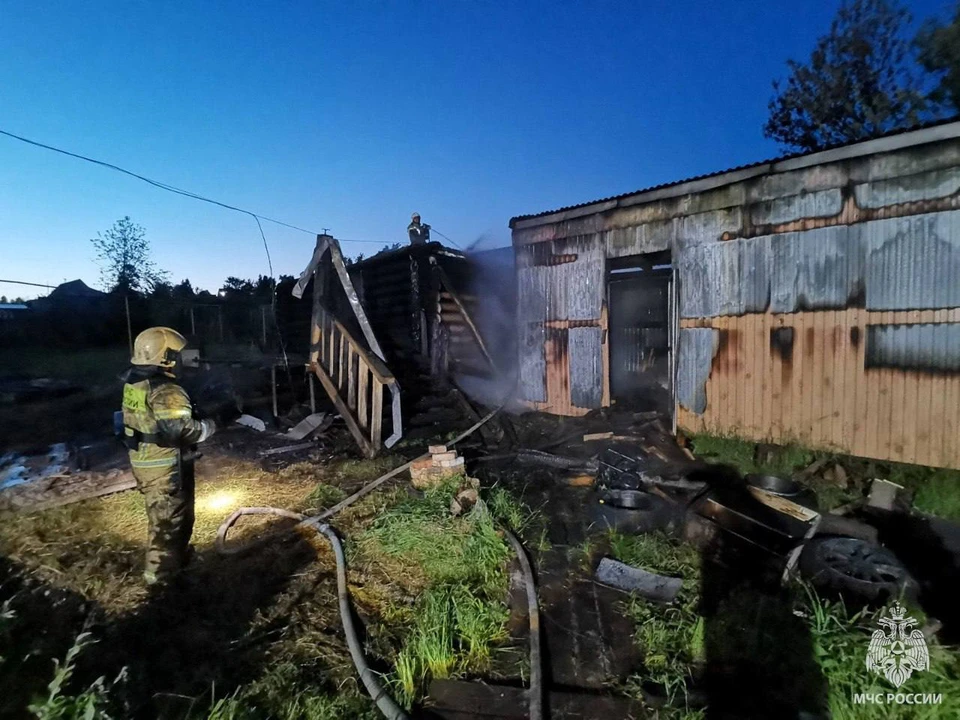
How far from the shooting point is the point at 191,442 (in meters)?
4.12

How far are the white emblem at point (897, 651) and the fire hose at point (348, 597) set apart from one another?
2164 millimetres

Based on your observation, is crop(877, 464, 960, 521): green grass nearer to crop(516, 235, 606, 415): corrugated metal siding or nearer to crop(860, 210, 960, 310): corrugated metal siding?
crop(860, 210, 960, 310): corrugated metal siding

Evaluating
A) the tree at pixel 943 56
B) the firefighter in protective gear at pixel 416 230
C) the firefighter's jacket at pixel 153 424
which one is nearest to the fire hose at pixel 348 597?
the firefighter's jacket at pixel 153 424

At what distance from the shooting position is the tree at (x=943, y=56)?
16.7 meters

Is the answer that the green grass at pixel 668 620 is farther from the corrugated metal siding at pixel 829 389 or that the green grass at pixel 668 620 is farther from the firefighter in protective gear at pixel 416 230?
the firefighter in protective gear at pixel 416 230

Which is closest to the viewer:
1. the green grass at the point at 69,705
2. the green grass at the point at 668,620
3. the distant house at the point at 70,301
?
the green grass at the point at 69,705

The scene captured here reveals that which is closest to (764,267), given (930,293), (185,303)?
(930,293)

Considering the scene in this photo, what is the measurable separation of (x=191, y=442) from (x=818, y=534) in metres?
6.16

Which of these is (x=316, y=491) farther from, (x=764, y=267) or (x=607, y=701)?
(x=764, y=267)

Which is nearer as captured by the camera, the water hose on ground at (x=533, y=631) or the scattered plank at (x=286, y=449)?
the water hose on ground at (x=533, y=631)

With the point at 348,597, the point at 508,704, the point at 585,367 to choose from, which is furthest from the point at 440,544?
the point at 585,367

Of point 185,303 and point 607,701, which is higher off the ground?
point 185,303

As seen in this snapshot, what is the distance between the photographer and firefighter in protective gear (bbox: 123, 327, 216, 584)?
155 inches

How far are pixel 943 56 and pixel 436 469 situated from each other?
25.5 meters
